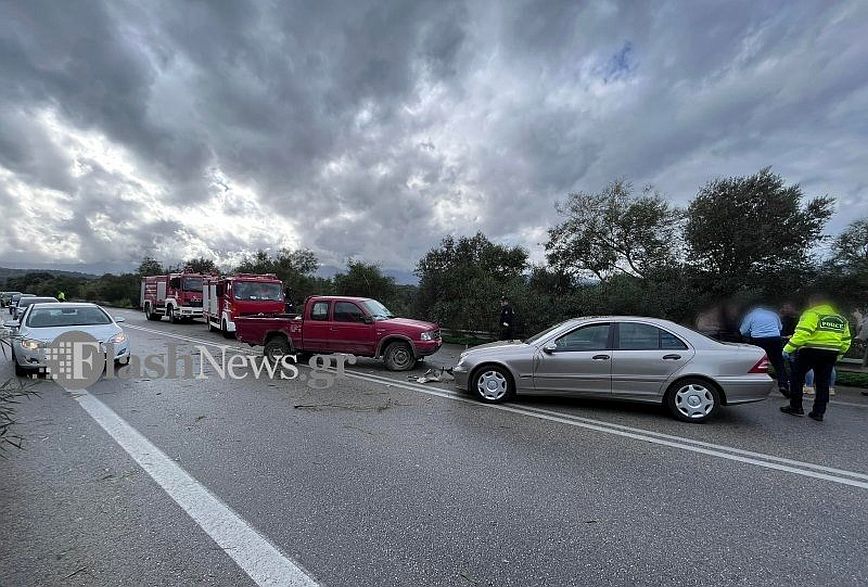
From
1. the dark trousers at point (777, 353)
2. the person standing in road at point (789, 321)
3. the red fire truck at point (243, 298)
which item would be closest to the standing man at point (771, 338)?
the dark trousers at point (777, 353)

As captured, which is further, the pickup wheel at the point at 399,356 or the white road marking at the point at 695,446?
the pickup wheel at the point at 399,356

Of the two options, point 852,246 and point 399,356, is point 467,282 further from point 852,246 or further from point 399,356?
point 852,246

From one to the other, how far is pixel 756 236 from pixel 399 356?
11100 mm

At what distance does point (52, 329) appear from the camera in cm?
778

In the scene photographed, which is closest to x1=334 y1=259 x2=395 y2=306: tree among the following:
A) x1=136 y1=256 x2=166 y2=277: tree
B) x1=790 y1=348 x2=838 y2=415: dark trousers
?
x1=790 y1=348 x2=838 y2=415: dark trousers

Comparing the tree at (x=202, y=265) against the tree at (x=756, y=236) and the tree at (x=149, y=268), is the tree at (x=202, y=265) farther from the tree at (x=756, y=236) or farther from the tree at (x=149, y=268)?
the tree at (x=756, y=236)

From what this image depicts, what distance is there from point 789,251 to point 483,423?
1241 centimetres

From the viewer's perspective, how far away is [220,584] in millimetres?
2305

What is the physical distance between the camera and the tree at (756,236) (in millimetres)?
11680

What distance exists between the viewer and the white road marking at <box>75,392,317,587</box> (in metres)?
2.39

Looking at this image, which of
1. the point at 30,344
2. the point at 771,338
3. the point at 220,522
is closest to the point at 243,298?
the point at 30,344

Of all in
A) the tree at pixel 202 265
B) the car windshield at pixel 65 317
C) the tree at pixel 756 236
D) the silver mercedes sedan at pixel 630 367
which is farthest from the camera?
the tree at pixel 202 265

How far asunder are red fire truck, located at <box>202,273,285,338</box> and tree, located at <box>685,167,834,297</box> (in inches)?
582

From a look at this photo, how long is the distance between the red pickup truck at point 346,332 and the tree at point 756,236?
31.0 feet
